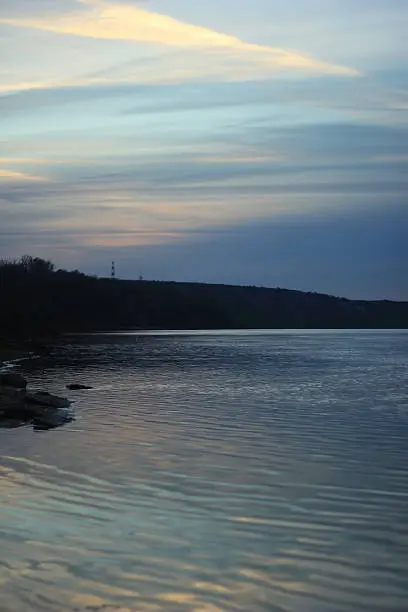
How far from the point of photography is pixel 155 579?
1072 centimetres

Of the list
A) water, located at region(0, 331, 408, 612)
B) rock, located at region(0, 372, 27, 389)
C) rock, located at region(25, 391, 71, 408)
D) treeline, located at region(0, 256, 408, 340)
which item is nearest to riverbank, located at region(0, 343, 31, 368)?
treeline, located at region(0, 256, 408, 340)

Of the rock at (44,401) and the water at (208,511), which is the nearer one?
the water at (208,511)

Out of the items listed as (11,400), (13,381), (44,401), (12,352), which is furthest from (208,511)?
(12,352)

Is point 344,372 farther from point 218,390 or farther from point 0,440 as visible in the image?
point 0,440

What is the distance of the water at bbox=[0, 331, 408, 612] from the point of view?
405 inches

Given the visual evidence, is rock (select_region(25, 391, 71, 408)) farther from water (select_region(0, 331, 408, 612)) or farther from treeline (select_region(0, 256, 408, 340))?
treeline (select_region(0, 256, 408, 340))

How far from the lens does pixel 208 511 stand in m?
14.4

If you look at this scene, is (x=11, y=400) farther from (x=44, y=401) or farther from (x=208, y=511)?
(x=208, y=511)

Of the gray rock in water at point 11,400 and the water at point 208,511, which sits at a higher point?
the gray rock in water at point 11,400

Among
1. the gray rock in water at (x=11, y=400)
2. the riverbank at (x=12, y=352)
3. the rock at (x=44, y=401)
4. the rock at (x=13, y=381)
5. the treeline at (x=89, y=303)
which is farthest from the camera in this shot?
the treeline at (x=89, y=303)

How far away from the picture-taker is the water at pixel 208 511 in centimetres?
1030

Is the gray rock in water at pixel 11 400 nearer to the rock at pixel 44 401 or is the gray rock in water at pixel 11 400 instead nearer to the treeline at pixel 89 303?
the rock at pixel 44 401

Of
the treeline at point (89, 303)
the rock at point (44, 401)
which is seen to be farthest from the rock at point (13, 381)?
the treeline at point (89, 303)

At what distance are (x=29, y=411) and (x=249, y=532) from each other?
1683 cm
